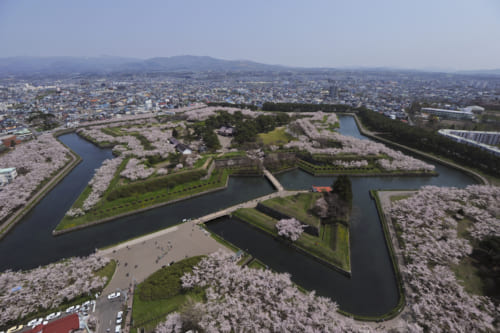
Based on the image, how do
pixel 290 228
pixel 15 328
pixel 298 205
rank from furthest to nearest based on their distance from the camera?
pixel 298 205
pixel 290 228
pixel 15 328

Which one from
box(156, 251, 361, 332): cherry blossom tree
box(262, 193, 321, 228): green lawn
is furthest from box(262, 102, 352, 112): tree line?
box(156, 251, 361, 332): cherry blossom tree

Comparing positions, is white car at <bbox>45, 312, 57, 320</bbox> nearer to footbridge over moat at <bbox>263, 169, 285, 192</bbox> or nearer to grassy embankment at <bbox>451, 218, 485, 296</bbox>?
footbridge over moat at <bbox>263, 169, 285, 192</bbox>

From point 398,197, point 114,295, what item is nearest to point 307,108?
point 398,197

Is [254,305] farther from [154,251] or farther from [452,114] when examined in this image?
[452,114]

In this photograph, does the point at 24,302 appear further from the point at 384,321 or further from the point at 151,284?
the point at 384,321

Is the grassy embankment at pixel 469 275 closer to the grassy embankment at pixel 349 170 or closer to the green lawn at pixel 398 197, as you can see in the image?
the green lawn at pixel 398 197

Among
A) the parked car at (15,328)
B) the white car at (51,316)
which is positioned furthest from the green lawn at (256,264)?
the parked car at (15,328)
